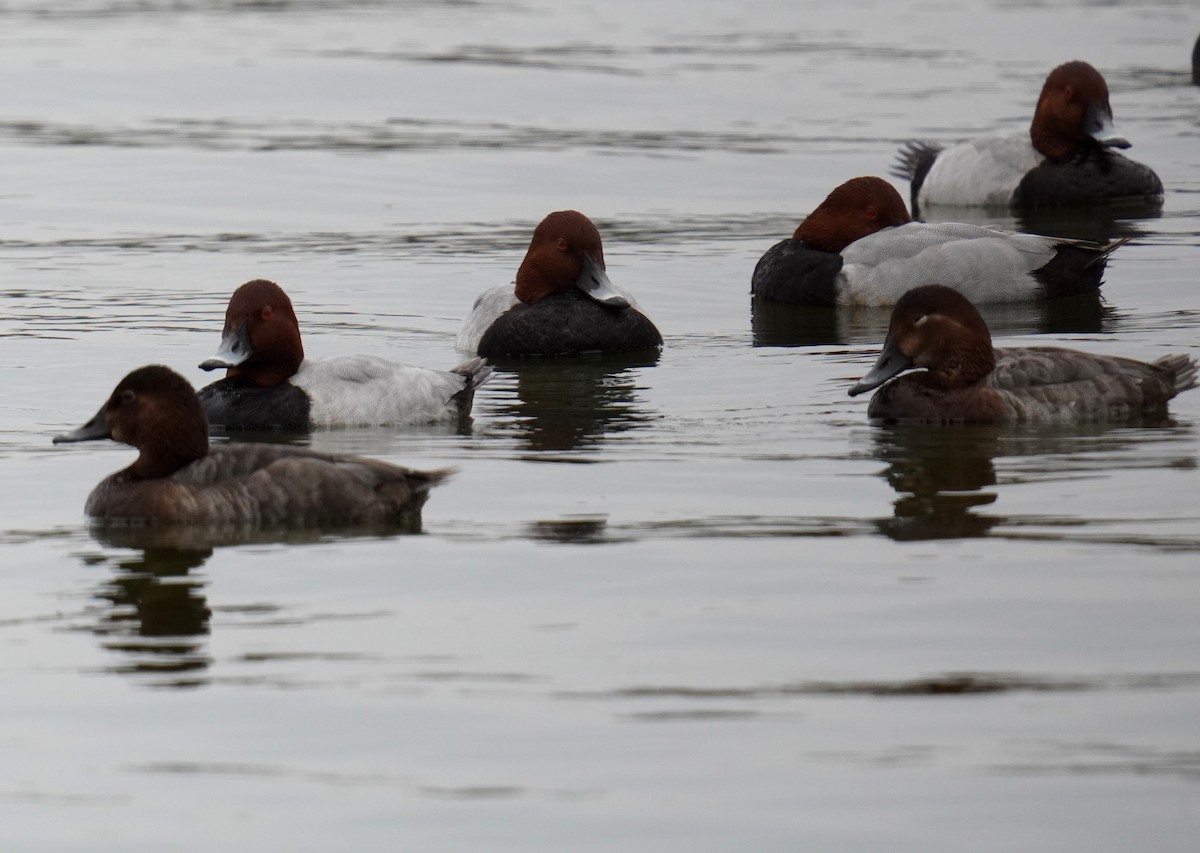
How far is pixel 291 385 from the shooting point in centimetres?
1020

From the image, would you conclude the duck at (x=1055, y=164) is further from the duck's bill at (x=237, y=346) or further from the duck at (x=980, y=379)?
the duck's bill at (x=237, y=346)

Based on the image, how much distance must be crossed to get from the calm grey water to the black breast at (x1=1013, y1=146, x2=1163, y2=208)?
1.23 feet

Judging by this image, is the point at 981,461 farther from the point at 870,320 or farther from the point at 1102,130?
the point at 1102,130

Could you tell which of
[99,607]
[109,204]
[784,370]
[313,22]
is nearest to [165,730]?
[99,607]

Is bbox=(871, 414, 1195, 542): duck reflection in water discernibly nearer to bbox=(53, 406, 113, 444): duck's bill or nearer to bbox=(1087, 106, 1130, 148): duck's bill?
bbox=(53, 406, 113, 444): duck's bill

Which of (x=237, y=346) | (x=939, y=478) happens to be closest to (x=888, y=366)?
(x=939, y=478)

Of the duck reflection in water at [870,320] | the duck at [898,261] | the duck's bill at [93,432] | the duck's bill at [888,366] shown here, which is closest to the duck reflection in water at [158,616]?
the duck's bill at [93,432]

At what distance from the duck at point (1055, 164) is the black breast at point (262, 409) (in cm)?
922

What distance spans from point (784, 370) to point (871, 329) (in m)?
1.75

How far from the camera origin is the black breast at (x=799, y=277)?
14016 mm

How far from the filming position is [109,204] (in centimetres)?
1823

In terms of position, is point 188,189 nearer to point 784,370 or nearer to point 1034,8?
point 784,370

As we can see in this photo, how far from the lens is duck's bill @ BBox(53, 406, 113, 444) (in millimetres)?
8328

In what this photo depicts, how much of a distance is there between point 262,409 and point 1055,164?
971cm
